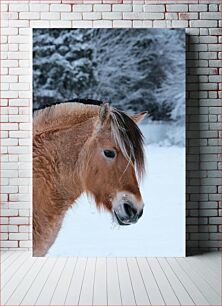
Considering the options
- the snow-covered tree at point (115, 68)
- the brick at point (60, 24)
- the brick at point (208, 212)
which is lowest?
the brick at point (208, 212)

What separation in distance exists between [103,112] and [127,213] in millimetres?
889

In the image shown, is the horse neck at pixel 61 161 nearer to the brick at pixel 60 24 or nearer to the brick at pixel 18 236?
the brick at pixel 18 236

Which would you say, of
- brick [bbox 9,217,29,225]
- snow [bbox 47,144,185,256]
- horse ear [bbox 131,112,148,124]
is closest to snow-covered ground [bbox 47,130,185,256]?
snow [bbox 47,144,185,256]

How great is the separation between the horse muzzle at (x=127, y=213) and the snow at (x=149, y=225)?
48 millimetres

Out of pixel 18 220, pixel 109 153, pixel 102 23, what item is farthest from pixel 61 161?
pixel 102 23

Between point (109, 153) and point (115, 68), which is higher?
point (115, 68)

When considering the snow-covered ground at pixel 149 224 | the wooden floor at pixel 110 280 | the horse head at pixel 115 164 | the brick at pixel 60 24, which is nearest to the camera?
the wooden floor at pixel 110 280

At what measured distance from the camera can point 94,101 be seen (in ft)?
18.1

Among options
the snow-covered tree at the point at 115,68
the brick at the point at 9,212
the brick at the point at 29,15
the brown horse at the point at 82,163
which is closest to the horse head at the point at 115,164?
the brown horse at the point at 82,163

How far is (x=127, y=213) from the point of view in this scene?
5.46 meters

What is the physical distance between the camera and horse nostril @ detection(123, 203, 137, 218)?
5.44 meters

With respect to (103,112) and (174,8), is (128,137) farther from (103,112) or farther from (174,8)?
(174,8)

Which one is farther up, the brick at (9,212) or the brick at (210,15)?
the brick at (210,15)

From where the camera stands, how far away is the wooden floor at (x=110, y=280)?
4.14 m
